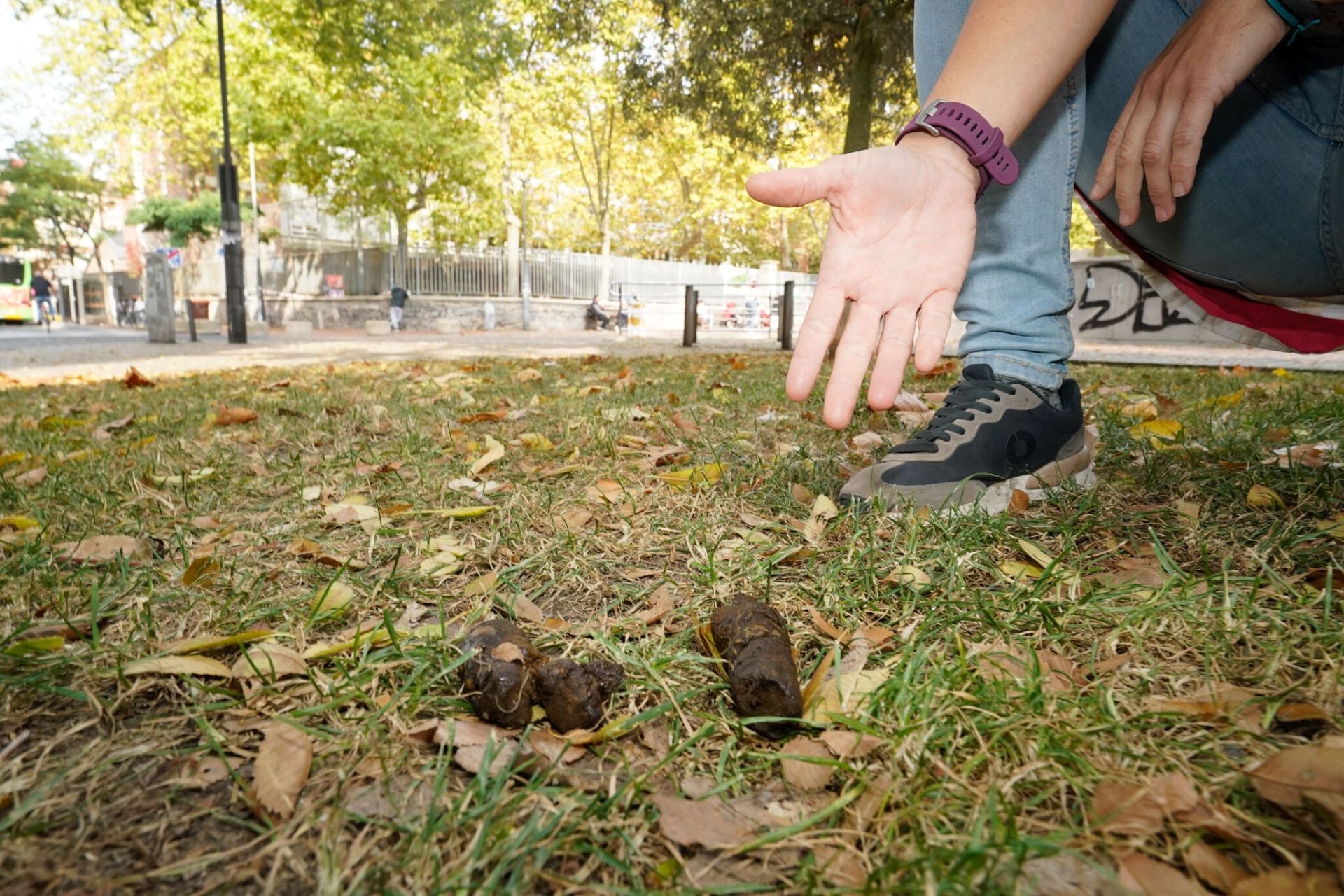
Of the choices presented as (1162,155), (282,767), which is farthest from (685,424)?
(282,767)

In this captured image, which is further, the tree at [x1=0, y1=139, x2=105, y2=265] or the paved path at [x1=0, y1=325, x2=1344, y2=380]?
the tree at [x1=0, y1=139, x2=105, y2=265]

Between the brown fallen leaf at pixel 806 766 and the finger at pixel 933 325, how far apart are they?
79 cm

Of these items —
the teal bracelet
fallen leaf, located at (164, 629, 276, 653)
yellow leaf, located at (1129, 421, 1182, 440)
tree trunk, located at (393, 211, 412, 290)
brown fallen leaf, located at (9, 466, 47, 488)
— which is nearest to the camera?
fallen leaf, located at (164, 629, 276, 653)

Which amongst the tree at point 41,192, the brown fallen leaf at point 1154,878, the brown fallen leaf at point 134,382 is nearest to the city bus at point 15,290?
the tree at point 41,192

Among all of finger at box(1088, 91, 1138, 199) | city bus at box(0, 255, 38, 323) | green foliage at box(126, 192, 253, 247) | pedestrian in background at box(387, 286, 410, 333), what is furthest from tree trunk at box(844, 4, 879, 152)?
city bus at box(0, 255, 38, 323)

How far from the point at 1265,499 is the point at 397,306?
22.9 m

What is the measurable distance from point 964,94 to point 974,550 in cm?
89

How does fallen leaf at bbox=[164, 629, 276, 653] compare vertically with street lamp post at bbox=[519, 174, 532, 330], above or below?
below

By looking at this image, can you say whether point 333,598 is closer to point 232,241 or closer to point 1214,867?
point 1214,867

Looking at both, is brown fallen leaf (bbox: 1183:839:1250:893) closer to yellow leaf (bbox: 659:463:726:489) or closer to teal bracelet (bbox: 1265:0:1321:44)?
yellow leaf (bbox: 659:463:726:489)

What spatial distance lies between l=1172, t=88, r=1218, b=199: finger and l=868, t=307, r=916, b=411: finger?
741 millimetres

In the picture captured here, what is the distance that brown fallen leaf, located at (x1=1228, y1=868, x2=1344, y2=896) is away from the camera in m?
0.68

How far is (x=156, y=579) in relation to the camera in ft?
4.63

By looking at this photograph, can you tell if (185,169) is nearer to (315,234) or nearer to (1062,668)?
(315,234)
